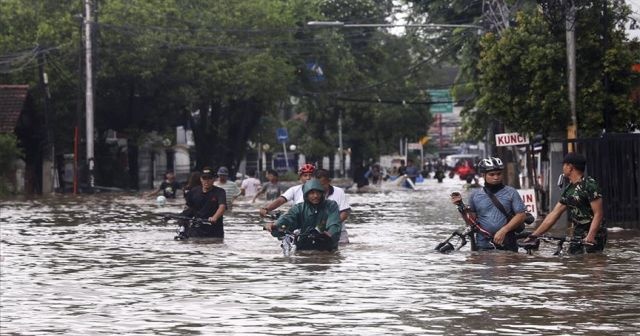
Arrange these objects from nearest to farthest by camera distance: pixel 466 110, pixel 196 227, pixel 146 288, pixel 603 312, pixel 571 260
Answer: pixel 603 312, pixel 146 288, pixel 571 260, pixel 196 227, pixel 466 110

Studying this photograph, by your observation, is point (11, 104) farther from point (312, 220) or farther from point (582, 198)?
point (582, 198)

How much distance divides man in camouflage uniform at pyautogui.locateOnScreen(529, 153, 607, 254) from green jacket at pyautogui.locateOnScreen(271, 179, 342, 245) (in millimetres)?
3784

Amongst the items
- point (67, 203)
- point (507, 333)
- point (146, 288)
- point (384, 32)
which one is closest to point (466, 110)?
point (67, 203)

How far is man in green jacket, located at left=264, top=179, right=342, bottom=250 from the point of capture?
20297mm

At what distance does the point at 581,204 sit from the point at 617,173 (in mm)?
11748

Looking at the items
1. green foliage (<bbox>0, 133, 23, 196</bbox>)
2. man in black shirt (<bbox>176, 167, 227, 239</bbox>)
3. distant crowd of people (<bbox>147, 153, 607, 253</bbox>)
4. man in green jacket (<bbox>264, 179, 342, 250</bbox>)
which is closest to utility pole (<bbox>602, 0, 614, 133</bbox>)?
distant crowd of people (<bbox>147, 153, 607, 253</bbox>)

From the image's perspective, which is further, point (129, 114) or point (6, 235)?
point (129, 114)

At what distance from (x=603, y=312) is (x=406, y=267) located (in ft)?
19.0

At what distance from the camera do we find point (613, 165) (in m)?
28.8

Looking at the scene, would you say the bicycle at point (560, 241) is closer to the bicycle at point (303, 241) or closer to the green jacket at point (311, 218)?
the green jacket at point (311, 218)

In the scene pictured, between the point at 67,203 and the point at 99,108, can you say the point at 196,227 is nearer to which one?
the point at 67,203

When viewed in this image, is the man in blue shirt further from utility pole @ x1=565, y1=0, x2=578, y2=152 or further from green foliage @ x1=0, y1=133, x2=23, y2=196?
green foliage @ x1=0, y1=133, x2=23, y2=196

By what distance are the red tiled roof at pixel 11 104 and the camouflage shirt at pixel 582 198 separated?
49.3m

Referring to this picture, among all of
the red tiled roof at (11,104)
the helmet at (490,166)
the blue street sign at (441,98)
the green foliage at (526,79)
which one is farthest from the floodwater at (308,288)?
the blue street sign at (441,98)
